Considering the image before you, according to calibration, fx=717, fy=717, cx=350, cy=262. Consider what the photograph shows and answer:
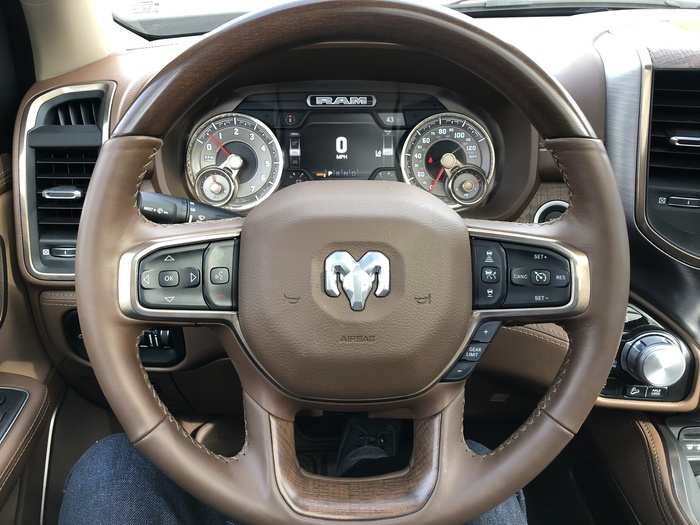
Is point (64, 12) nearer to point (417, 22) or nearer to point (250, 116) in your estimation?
point (250, 116)

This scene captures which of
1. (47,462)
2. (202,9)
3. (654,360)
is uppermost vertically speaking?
(202,9)

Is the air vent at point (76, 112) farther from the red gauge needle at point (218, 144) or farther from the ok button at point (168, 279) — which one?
the ok button at point (168, 279)

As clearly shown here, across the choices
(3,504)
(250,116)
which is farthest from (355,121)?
(3,504)

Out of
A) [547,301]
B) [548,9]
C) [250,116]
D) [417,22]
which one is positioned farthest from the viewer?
[548,9]

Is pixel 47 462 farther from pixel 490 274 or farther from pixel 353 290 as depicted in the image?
pixel 490 274

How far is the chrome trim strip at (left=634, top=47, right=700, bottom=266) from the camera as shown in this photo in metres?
1.41

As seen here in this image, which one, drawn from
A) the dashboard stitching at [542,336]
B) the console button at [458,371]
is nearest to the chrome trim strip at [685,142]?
the dashboard stitching at [542,336]

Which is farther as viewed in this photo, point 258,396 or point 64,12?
point 64,12

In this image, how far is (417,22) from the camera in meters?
0.95

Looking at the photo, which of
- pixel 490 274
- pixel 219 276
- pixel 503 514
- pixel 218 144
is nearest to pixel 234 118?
pixel 218 144

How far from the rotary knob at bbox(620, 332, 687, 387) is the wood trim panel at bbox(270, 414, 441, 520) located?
0.51m

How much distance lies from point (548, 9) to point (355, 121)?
0.57m

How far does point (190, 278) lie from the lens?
1.06 meters

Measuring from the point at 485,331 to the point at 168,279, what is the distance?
0.48 meters
